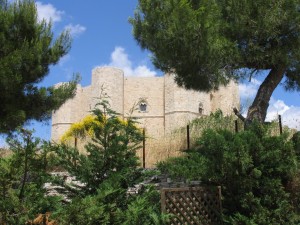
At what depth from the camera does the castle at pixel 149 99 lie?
1294 inches

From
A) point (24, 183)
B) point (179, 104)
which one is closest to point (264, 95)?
point (24, 183)

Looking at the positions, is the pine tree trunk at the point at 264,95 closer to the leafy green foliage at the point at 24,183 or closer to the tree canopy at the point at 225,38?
the tree canopy at the point at 225,38

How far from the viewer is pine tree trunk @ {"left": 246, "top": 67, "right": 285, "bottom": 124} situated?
884 centimetres

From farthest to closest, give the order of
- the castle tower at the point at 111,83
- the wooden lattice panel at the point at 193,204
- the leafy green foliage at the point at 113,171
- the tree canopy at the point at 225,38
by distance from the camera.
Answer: the castle tower at the point at 111,83 < the tree canopy at the point at 225,38 < the wooden lattice panel at the point at 193,204 < the leafy green foliage at the point at 113,171

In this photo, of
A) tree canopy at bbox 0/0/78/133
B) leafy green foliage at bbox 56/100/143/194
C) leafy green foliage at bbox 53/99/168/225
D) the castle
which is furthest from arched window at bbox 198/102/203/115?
leafy green foliage at bbox 56/100/143/194

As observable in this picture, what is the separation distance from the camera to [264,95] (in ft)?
29.3

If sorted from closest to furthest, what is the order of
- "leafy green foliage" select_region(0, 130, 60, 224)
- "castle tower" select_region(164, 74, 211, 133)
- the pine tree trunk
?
1. "leafy green foliage" select_region(0, 130, 60, 224)
2. the pine tree trunk
3. "castle tower" select_region(164, 74, 211, 133)

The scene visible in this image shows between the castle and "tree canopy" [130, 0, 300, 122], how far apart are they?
23.1m

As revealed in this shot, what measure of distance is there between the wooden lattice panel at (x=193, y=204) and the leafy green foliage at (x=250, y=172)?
0.18 m

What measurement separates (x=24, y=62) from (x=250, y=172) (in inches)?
256

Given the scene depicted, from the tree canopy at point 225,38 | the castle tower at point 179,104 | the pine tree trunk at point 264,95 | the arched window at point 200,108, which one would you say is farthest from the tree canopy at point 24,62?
the arched window at point 200,108

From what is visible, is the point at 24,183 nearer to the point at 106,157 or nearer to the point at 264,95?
the point at 106,157

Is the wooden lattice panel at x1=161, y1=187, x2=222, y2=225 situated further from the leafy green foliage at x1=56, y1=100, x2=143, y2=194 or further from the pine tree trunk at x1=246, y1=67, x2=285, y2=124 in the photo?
the pine tree trunk at x1=246, y1=67, x2=285, y2=124

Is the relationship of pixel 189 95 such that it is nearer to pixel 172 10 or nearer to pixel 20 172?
pixel 172 10
